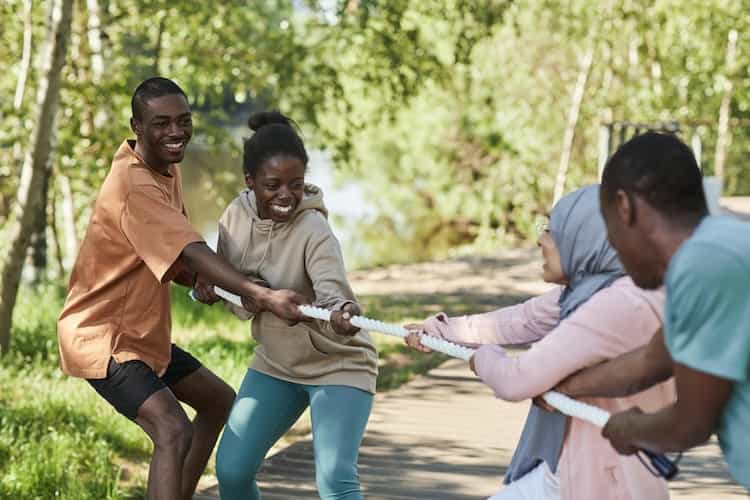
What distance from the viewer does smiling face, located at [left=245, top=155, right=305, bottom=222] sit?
3.92 meters

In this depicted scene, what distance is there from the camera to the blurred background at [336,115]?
769 centimetres

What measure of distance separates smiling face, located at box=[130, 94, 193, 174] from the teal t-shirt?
2115 millimetres

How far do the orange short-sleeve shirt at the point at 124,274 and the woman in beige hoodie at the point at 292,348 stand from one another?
0.84 ft

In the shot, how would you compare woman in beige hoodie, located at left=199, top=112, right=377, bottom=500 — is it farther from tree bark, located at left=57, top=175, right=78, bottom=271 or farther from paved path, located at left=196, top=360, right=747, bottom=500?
tree bark, located at left=57, top=175, right=78, bottom=271

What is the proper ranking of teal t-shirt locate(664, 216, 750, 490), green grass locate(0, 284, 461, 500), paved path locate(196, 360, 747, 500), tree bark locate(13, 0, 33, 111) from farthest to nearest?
tree bark locate(13, 0, 33, 111), paved path locate(196, 360, 747, 500), green grass locate(0, 284, 461, 500), teal t-shirt locate(664, 216, 750, 490)

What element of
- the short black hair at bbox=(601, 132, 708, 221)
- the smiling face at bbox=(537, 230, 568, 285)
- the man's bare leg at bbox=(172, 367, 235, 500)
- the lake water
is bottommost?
the lake water

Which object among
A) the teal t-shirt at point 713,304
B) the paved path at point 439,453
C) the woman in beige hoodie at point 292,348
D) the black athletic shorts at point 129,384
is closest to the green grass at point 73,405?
the paved path at point 439,453

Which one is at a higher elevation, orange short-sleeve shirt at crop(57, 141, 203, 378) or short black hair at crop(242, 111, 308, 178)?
short black hair at crop(242, 111, 308, 178)

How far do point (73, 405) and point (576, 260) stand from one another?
3.92 metres

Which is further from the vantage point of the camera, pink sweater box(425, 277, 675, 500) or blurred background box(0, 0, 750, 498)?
blurred background box(0, 0, 750, 498)

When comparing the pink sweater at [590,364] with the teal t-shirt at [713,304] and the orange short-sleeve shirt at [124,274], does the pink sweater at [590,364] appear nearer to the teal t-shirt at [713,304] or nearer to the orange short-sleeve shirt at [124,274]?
the teal t-shirt at [713,304]

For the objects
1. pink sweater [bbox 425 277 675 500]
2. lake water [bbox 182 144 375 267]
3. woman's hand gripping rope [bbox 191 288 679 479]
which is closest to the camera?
woman's hand gripping rope [bbox 191 288 679 479]

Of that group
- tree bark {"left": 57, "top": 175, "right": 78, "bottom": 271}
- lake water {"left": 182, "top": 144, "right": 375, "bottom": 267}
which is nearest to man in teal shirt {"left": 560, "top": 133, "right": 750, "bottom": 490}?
tree bark {"left": 57, "top": 175, "right": 78, "bottom": 271}

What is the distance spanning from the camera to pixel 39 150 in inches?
311
